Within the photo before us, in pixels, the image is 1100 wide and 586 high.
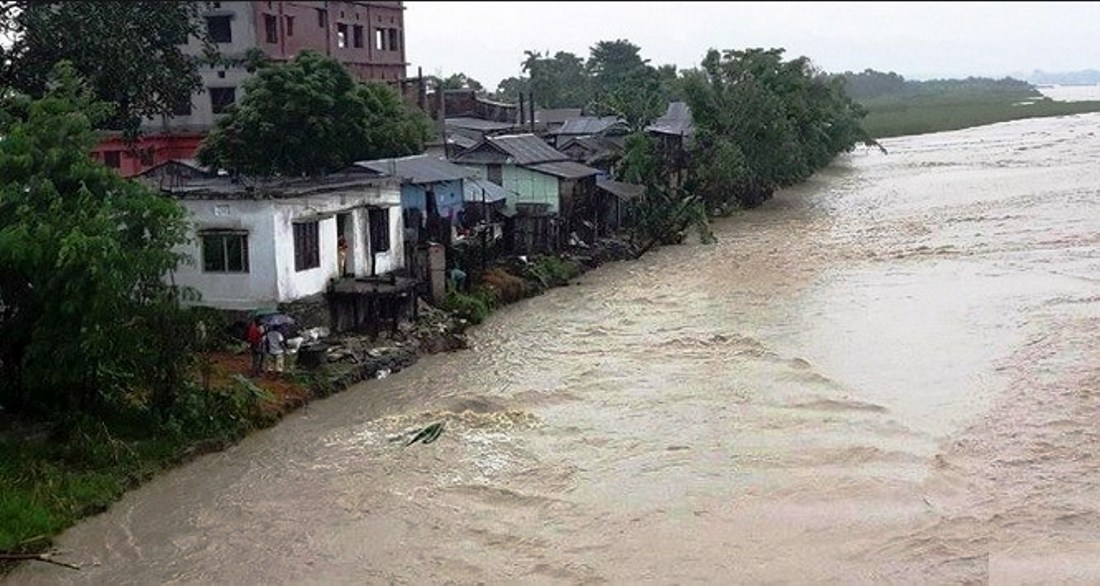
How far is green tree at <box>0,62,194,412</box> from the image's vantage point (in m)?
11.6

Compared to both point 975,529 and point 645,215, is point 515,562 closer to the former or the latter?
point 975,529

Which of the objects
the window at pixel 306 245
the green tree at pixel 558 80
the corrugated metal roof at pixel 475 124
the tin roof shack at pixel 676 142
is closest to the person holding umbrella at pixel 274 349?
the window at pixel 306 245

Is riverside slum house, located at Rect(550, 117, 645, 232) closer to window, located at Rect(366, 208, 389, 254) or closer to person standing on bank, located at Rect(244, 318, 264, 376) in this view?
window, located at Rect(366, 208, 389, 254)

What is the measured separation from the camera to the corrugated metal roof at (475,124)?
112 ft

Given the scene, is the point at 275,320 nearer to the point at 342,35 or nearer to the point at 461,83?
the point at 342,35

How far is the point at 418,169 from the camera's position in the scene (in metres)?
21.0

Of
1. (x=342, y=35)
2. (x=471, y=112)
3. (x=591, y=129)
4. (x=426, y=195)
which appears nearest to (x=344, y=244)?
(x=426, y=195)

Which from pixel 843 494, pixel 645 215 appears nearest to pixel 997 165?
pixel 645 215

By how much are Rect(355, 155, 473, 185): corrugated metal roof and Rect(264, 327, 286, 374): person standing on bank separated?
5629 millimetres

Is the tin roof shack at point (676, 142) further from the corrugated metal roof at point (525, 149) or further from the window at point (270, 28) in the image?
the window at point (270, 28)

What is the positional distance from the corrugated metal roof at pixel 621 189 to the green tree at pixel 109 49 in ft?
38.2

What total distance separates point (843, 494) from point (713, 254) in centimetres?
1614

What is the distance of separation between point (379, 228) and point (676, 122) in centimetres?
1800

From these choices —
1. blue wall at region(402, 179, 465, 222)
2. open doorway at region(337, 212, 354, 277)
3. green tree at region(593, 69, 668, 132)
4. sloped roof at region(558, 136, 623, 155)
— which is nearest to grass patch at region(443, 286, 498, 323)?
blue wall at region(402, 179, 465, 222)
